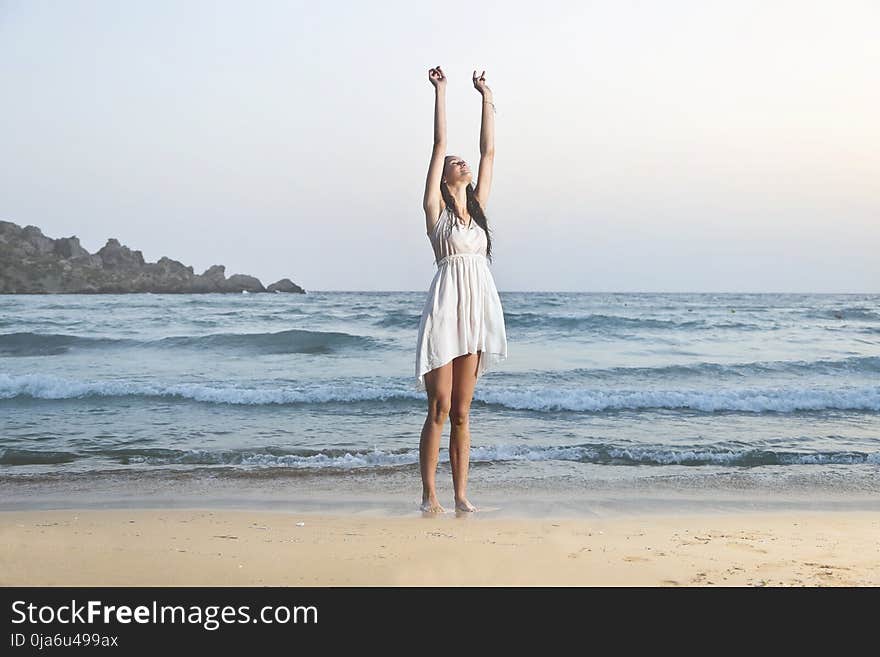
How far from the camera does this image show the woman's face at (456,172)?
4.26 m

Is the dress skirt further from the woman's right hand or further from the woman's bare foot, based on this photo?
the woman's right hand

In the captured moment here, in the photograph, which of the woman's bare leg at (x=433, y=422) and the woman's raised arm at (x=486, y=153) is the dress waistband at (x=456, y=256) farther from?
the woman's bare leg at (x=433, y=422)

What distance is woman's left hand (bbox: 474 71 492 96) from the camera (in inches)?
174

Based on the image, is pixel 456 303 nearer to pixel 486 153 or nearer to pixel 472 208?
pixel 472 208

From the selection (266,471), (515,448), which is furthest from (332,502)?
(515,448)

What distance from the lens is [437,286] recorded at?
423 cm

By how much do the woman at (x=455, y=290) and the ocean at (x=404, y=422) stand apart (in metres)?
0.86

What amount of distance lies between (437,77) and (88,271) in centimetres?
4757

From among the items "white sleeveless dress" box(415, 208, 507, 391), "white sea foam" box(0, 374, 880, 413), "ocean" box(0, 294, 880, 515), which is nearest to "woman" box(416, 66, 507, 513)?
"white sleeveless dress" box(415, 208, 507, 391)

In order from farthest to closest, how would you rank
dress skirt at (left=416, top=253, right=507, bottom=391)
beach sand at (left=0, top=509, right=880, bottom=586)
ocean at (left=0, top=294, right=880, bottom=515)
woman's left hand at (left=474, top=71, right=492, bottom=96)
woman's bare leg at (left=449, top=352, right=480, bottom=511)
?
ocean at (left=0, top=294, right=880, bottom=515), woman's left hand at (left=474, top=71, right=492, bottom=96), woman's bare leg at (left=449, top=352, right=480, bottom=511), dress skirt at (left=416, top=253, right=507, bottom=391), beach sand at (left=0, top=509, right=880, bottom=586)

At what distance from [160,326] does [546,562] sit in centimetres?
1904

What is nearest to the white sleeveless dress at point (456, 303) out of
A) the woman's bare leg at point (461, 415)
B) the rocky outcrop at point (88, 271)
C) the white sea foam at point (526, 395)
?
the woman's bare leg at point (461, 415)

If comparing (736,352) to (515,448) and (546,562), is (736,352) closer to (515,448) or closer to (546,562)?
(515,448)

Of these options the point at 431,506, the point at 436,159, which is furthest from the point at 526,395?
the point at 436,159
